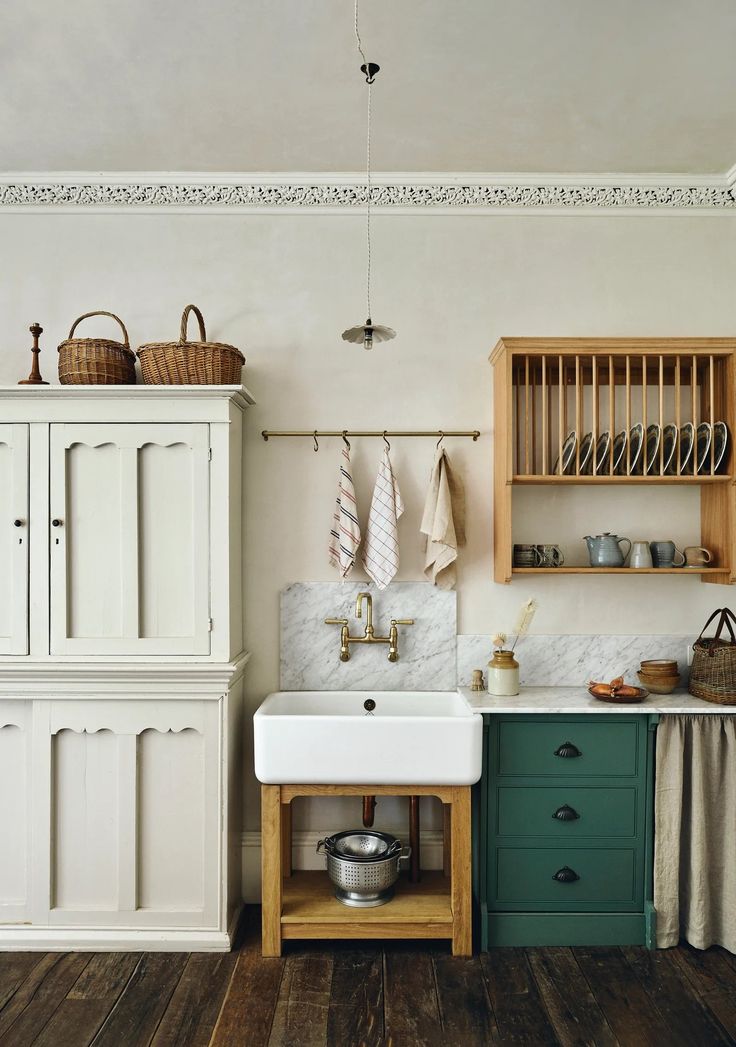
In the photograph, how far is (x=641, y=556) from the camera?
9.59ft

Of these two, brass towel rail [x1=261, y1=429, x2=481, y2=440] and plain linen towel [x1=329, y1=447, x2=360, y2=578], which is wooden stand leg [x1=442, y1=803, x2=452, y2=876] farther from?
brass towel rail [x1=261, y1=429, x2=481, y2=440]

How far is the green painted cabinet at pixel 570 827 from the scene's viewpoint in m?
2.70

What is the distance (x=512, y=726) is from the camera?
2717 millimetres

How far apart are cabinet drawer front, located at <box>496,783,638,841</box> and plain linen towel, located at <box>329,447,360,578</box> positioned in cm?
101

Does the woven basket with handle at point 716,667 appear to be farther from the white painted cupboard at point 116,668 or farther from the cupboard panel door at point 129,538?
the cupboard panel door at point 129,538

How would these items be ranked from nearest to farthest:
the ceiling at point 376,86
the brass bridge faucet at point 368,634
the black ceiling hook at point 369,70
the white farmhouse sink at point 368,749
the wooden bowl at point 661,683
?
1. the ceiling at point 376,86
2. the black ceiling hook at point 369,70
3. the white farmhouse sink at point 368,749
4. the wooden bowl at point 661,683
5. the brass bridge faucet at point 368,634

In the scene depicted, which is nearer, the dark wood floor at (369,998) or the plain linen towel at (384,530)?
the dark wood floor at (369,998)

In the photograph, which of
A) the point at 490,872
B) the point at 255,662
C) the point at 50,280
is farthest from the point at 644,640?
the point at 50,280

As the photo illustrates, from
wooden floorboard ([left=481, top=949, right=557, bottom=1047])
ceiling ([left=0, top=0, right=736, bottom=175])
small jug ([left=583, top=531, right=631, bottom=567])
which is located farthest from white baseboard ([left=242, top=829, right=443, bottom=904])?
ceiling ([left=0, top=0, right=736, bottom=175])

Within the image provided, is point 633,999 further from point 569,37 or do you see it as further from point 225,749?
point 569,37

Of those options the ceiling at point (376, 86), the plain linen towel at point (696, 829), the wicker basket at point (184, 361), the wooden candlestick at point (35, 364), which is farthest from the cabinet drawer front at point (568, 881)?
the ceiling at point (376, 86)

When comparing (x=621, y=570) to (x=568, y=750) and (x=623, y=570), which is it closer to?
(x=623, y=570)

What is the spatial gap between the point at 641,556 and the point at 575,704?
0.63 metres

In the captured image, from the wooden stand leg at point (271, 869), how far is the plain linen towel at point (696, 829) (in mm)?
1325
